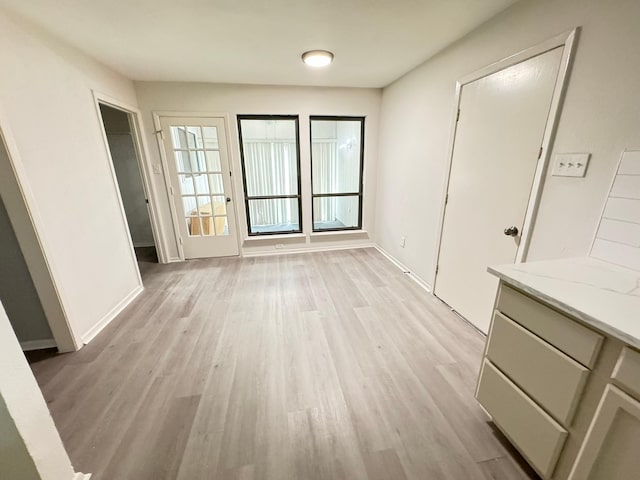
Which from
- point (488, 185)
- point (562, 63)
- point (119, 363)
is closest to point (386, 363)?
point (488, 185)

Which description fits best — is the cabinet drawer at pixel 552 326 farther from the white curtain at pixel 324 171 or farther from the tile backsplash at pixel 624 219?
the white curtain at pixel 324 171

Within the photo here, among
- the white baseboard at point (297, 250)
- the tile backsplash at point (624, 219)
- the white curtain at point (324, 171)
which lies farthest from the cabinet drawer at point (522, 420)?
the white curtain at point (324, 171)

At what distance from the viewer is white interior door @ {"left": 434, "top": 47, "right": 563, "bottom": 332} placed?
1.52 meters

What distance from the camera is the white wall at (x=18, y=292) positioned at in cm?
165

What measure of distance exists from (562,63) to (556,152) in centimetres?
45

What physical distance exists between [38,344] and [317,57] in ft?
10.6

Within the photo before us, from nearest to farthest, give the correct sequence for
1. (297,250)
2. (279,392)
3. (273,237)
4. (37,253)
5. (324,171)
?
(279,392) < (37,253) < (273,237) < (297,250) < (324,171)

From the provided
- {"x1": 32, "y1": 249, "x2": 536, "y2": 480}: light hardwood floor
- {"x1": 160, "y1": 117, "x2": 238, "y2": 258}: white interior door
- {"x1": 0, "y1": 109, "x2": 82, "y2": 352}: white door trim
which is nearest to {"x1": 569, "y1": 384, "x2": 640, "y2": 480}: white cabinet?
{"x1": 32, "y1": 249, "x2": 536, "y2": 480}: light hardwood floor

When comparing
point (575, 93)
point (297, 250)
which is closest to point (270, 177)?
point (297, 250)

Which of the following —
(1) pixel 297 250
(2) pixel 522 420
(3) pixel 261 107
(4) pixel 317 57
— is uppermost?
(4) pixel 317 57

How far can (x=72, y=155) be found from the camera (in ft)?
6.55

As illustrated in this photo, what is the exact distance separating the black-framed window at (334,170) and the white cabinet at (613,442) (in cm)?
348

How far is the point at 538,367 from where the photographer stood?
0.99 m

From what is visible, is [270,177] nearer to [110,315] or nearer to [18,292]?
[110,315]
